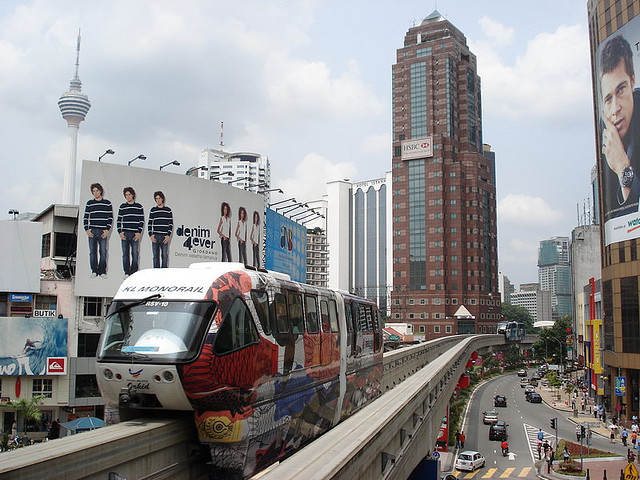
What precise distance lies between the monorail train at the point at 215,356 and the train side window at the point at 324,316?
103 inches

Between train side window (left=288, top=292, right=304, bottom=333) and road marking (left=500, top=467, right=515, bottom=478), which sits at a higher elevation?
train side window (left=288, top=292, right=304, bottom=333)

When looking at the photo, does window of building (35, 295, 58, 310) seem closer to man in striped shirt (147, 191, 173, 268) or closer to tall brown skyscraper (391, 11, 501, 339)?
man in striped shirt (147, 191, 173, 268)

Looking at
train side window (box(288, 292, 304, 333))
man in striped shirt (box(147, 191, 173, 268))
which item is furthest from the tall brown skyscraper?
train side window (box(288, 292, 304, 333))

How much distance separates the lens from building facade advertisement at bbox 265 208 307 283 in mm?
60688

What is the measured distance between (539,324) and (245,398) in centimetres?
20299

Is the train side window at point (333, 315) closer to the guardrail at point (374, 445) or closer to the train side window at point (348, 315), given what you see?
the train side window at point (348, 315)

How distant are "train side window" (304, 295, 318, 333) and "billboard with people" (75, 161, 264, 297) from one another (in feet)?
104

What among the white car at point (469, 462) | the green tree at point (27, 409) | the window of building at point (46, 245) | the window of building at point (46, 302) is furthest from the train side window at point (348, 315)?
the window of building at point (46, 245)

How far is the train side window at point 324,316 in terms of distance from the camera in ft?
51.7

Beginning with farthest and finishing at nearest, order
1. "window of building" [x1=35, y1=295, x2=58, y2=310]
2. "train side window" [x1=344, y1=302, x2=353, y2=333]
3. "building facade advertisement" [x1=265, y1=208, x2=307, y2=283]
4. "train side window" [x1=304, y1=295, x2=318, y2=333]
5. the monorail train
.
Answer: "building facade advertisement" [x1=265, y1=208, x2=307, y2=283] < "window of building" [x1=35, y1=295, x2=58, y2=310] < "train side window" [x1=344, y1=302, x2=353, y2=333] < "train side window" [x1=304, y1=295, x2=318, y2=333] < the monorail train

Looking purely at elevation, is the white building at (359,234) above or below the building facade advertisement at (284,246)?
above

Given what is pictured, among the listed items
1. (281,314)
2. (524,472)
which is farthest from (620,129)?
(281,314)

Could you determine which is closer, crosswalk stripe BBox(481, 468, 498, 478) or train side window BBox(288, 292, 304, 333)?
train side window BBox(288, 292, 304, 333)

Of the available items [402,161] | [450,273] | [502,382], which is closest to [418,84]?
[402,161]
